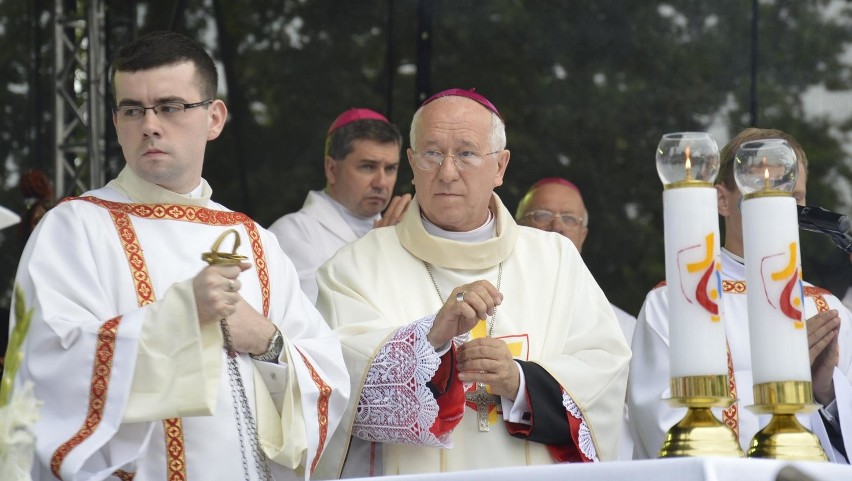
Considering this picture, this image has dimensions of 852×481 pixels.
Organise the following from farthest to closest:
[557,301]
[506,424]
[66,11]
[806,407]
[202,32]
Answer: [202,32], [66,11], [557,301], [506,424], [806,407]

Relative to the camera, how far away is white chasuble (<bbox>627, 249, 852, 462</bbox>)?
4848 millimetres

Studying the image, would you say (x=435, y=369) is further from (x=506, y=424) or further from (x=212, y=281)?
(x=212, y=281)

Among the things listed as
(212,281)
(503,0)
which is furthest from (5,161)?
(212,281)

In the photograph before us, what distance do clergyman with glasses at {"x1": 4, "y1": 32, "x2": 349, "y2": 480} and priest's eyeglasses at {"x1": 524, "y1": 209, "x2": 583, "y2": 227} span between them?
9.22 feet

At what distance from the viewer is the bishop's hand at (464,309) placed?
4.08 meters

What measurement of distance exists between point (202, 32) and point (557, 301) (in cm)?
430

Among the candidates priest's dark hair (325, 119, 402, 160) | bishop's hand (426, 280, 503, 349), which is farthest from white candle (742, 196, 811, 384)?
priest's dark hair (325, 119, 402, 160)

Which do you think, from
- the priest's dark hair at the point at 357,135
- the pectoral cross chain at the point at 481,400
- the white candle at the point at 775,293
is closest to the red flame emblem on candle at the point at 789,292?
the white candle at the point at 775,293

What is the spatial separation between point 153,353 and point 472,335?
1.37 m

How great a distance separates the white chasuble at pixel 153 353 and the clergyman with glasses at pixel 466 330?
0.80 ft

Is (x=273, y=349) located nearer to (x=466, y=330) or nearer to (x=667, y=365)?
(x=466, y=330)

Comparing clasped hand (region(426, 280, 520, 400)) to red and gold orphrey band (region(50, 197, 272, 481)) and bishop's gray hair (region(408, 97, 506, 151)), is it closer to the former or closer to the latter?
red and gold orphrey band (region(50, 197, 272, 481))

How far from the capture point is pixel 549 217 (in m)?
7.01

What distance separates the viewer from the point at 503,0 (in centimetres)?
832
